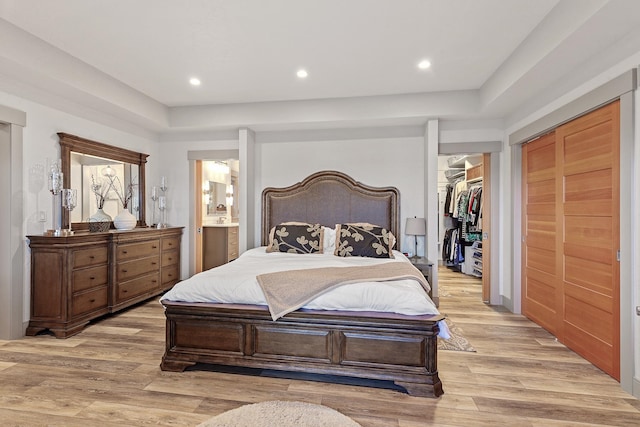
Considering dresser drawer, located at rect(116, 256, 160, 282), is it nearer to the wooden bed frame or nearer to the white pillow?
the wooden bed frame

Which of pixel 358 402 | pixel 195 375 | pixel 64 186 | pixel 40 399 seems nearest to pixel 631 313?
pixel 358 402

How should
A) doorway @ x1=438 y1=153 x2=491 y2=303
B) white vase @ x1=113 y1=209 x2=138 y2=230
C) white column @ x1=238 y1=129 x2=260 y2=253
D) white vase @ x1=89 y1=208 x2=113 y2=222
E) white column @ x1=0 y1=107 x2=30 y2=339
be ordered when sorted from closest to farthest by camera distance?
white column @ x1=0 y1=107 x2=30 y2=339
white vase @ x1=89 y1=208 x2=113 y2=222
white vase @ x1=113 y1=209 x2=138 y2=230
doorway @ x1=438 y1=153 x2=491 y2=303
white column @ x1=238 y1=129 x2=260 y2=253

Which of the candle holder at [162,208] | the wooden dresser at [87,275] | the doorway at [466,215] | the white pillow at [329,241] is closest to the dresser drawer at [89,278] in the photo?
the wooden dresser at [87,275]

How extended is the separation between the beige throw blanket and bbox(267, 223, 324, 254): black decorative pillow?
138cm

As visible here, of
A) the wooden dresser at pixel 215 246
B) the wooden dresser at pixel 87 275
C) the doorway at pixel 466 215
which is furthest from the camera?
the wooden dresser at pixel 215 246

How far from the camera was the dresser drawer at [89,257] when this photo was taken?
3.34 metres

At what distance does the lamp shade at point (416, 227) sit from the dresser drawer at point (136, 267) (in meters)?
3.42

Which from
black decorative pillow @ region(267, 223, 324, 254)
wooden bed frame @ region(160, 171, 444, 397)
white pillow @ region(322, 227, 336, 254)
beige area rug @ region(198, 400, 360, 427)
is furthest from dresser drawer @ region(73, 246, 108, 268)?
white pillow @ region(322, 227, 336, 254)

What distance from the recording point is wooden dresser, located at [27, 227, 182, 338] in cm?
321

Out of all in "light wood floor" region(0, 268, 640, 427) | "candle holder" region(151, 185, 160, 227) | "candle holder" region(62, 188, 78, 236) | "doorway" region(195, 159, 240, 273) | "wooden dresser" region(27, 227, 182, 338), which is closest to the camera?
"light wood floor" region(0, 268, 640, 427)

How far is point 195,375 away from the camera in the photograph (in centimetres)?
246

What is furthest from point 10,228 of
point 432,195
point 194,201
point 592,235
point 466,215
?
point 466,215

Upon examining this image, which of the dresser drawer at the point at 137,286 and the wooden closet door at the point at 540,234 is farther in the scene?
the dresser drawer at the point at 137,286

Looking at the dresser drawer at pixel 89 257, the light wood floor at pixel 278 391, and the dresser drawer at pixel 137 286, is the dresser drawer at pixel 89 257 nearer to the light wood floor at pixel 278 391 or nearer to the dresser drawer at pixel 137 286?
the dresser drawer at pixel 137 286
